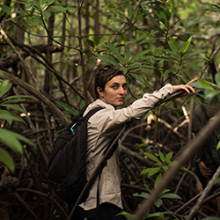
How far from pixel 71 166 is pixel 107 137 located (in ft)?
0.82

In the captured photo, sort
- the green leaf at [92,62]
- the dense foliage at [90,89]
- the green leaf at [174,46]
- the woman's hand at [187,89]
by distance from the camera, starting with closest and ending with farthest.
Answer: the woman's hand at [187,89]
the dense foliage at [90,89]
the green leaf at [174,46]
the green leaf at [92,62]

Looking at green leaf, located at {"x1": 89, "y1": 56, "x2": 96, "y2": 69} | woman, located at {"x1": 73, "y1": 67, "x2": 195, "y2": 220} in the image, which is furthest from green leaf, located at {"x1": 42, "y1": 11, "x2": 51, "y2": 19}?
woman, located at {"x1": 73, "y1": 67, "x2": 195, "y2": 220}

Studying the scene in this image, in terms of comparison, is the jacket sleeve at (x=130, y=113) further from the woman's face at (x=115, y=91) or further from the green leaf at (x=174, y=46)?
the green leaf at (x=174, y=46)

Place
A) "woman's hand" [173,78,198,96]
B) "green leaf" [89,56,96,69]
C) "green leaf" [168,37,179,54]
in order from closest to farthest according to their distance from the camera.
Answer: "woman's hand" [173,78,198,96] → "green leaf" [168,37,179,54] → "green leaf" [89,56,96,69]

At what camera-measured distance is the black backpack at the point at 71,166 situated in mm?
1384

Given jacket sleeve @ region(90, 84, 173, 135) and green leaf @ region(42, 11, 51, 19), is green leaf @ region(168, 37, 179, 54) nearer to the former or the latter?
jacket sleeve @ region(90, 84, 173, 135)

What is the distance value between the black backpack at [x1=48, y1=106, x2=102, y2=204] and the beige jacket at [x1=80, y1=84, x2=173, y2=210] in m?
0.05

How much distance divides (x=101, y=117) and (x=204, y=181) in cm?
154

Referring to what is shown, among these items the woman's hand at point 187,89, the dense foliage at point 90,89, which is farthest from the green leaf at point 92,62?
the woman's hand at point 187,89

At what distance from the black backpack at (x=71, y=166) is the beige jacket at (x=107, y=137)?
50 mm

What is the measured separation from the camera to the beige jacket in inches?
50.4

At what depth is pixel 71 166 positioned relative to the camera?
141cm

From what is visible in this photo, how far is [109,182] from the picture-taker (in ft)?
4.77

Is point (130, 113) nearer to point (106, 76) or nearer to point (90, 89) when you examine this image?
point (106, 76)
